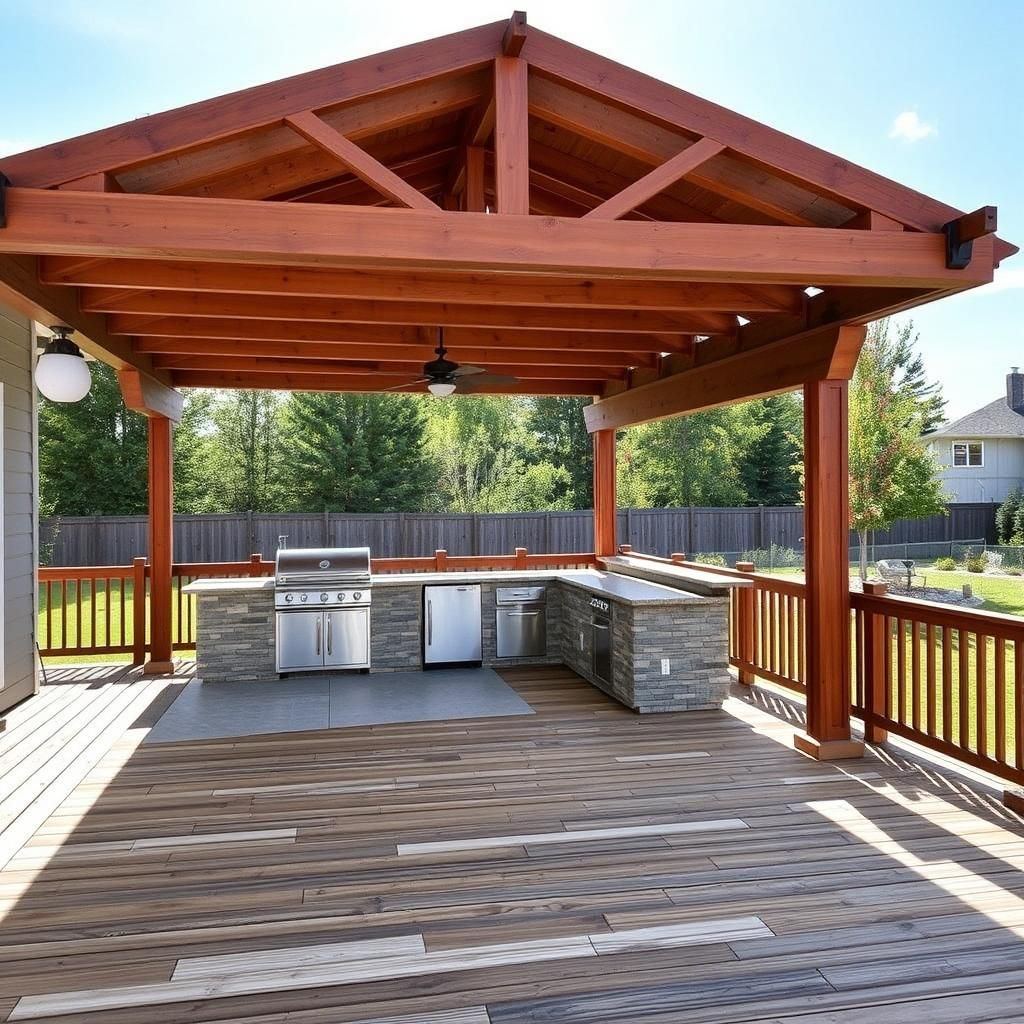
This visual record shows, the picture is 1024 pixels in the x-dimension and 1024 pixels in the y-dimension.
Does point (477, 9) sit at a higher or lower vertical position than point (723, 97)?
lower

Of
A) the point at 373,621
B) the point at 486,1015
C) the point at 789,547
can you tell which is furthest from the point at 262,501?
the point at 486,1015

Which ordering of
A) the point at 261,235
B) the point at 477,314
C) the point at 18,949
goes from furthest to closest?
the point at 477,314 < the point at 261,235 < the point at 18,949

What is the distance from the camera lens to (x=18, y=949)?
2719 millimetres

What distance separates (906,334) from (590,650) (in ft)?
52.2

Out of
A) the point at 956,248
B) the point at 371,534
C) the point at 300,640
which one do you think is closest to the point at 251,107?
the point at 956,248

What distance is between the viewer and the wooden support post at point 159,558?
7.41 metres

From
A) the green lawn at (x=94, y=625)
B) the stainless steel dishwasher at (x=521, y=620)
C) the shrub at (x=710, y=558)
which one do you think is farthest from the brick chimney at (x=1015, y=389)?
the green lawn at (x=94, y=625)

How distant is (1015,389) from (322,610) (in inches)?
1100

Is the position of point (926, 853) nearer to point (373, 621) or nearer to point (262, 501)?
point (373, 621)

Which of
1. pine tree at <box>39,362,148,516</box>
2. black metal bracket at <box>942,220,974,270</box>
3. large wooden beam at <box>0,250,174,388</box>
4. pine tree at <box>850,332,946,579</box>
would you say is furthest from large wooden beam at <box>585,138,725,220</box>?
pine tree at <box>39,362,148,516</box>

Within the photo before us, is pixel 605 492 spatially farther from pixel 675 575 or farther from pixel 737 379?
pixel 737 379

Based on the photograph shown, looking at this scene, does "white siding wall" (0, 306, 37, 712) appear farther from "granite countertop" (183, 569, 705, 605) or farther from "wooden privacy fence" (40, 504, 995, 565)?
"wooden privacy fence" (40, 504, 995, 565)

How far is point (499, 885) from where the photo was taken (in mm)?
3164

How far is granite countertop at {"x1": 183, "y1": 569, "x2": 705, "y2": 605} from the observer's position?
616 cm
